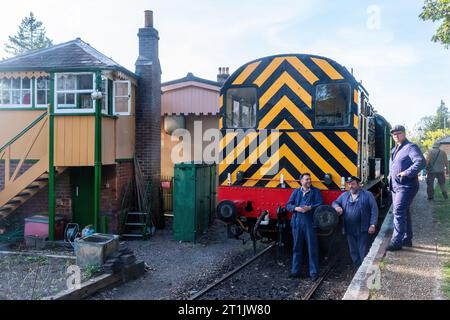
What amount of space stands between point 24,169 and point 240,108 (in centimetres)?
575

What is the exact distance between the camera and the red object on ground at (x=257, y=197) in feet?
23.6

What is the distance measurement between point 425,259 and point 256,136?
3.22 m

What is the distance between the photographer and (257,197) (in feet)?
24.1

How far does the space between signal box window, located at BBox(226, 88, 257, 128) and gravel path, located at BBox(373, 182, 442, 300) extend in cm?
318

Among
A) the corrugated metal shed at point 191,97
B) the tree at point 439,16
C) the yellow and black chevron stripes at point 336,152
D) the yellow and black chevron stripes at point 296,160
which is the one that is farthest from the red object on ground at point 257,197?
the tree at point 439,16

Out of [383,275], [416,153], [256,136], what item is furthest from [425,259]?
[256,136]

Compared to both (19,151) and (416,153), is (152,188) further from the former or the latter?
(416,153)

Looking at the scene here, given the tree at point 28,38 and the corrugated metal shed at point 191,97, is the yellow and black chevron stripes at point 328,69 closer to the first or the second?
the corrugated metal shed at point 191,97

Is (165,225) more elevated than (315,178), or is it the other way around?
(315,178)

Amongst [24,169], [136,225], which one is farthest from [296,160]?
[24,169]

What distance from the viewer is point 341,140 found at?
7.08 meters

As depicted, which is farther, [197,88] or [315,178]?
[197,88]

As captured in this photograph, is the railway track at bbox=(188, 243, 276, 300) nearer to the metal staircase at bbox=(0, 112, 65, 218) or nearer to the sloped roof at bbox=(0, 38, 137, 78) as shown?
the metal staircase at bbox=(0, 112, 65, 218)
